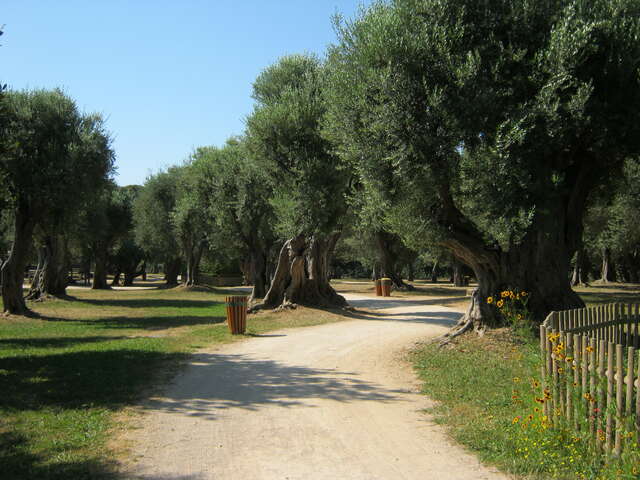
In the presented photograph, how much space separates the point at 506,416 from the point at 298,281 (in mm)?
14554

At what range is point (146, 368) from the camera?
375 inches

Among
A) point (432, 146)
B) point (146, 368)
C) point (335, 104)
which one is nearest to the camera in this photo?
point (146, 368)

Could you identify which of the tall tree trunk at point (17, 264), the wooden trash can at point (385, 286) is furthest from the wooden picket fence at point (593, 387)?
the wooden trash can at point (385, 286)

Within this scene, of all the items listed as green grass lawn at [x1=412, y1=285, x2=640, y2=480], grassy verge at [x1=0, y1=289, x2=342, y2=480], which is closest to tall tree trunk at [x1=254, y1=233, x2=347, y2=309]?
grassy verge at [x1=0, y1=289, x2=342, y2=480]

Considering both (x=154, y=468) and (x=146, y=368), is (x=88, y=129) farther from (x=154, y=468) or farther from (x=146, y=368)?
(x=154, y=468)

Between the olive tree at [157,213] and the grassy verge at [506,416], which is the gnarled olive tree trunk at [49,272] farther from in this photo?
the grassy verge at [506,416]

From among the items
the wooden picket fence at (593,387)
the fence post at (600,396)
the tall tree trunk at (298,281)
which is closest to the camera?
the wooden picket fence at (593,387)

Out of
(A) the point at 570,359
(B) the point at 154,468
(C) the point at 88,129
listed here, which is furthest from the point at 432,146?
(C) the point at 88,129

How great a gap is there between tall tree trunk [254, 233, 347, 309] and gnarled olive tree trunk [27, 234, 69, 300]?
1439 centimetres

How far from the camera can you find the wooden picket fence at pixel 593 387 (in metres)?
4.23

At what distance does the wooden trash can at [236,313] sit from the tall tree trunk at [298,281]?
6183 millimetres

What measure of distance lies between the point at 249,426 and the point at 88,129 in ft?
57.3

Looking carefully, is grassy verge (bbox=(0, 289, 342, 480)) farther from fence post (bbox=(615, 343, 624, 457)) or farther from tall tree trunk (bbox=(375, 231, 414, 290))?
tall tree trunk (bbox=(375, 231, 414, 290))

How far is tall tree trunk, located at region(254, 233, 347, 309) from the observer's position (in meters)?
20.3
